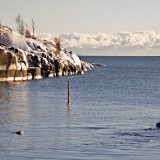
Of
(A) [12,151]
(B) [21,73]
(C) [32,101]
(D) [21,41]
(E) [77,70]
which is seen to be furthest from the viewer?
(E) [77,70]

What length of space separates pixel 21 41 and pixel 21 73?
2677 centimetres

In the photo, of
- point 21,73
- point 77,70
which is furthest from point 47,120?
point 77,70

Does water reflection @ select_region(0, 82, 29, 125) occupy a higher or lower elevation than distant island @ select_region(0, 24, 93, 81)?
lower

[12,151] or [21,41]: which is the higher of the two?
[21,41]

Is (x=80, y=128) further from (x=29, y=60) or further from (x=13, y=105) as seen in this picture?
(x=29, y=60)

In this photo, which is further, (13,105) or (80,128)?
(13,105)

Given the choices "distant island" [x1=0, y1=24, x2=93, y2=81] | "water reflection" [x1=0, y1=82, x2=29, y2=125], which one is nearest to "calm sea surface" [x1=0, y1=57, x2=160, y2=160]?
"water reflection" [x1=0, y1=82, x2=29, y2=125]

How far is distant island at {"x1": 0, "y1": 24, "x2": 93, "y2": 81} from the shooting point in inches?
4133

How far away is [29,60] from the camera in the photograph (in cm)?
12075

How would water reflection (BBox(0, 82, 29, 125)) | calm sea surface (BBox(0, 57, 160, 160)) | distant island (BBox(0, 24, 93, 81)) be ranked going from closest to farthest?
calm sea surface (BBox(0, 57, 160, 160))
water reflection (BBox(0, 82, 29, 125))
distant island (BBox(0, 24, 93, 81))

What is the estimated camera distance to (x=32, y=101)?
64.4m

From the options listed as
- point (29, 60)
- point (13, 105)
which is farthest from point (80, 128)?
point (29, 60)

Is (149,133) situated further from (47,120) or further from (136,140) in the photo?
(47,120)

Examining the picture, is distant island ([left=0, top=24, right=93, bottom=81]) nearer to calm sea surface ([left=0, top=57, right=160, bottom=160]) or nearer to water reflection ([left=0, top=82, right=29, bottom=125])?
water reflection ([left=0, top=82, right=29, bottom=125])
